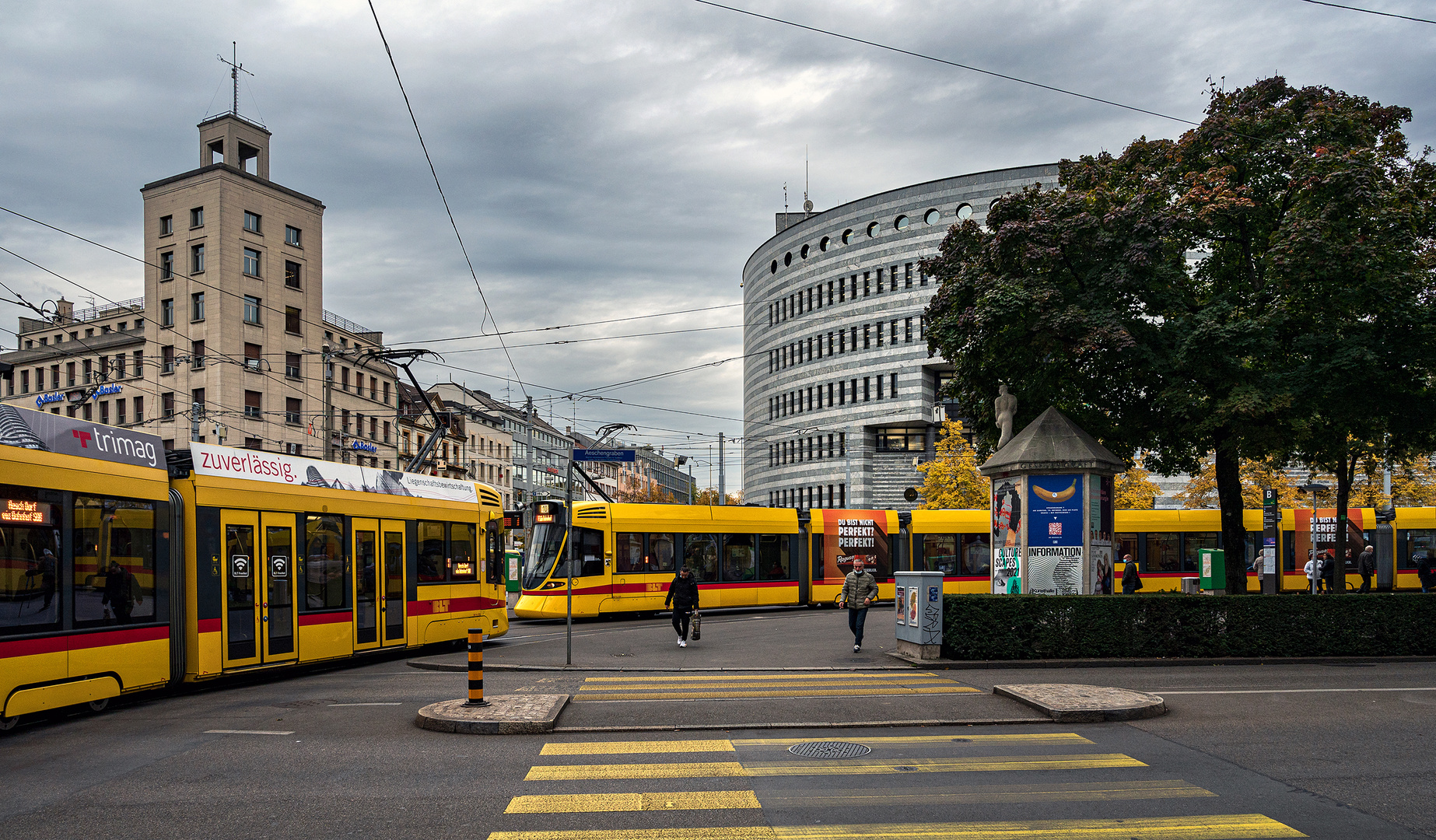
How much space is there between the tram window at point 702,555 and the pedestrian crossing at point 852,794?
1879 cm

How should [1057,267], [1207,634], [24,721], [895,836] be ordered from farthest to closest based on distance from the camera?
[1057,267] < [1207,634] < [24,721] < [895,836]

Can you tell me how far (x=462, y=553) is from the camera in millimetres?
18359

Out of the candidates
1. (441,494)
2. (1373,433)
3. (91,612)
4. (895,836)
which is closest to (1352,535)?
(1373,433)

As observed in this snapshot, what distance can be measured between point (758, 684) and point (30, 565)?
878cm

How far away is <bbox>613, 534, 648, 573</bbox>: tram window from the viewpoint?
87.7 feet

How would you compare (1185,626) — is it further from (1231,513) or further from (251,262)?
(251,262)

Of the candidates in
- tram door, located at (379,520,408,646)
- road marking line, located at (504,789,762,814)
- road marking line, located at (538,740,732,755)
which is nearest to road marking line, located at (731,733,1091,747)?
road marking line, located at (538,740,732,755)

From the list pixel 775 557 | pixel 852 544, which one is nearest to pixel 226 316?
pixel 775 557

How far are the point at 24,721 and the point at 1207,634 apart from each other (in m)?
16.4

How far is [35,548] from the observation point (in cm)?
1005

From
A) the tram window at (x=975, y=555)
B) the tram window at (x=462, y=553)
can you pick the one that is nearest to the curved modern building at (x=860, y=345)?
the tram window at (x=975, y=555)

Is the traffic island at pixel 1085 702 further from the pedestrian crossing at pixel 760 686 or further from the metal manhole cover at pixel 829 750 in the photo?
the metal manhole cover at pixel 829 750

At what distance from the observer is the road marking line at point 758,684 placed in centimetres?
1346

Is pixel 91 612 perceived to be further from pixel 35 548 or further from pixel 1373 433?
pixel 1373 433
